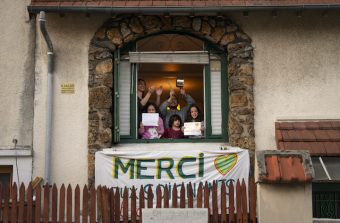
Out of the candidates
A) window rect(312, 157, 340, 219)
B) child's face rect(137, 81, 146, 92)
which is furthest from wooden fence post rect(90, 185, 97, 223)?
window rect(312, 157, 340, 219)

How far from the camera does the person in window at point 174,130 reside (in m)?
8.79

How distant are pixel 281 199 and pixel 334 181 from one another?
65.3 inches

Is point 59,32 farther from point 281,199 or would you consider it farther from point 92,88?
point 281,199

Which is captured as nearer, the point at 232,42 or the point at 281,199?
the point at 281,199

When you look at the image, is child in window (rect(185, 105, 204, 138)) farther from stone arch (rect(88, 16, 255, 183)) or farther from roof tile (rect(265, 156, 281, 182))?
roof tile (rect(265, 156, 281, 182))

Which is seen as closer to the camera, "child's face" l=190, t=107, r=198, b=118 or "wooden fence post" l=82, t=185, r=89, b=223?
"wooden fence post" l=82, t=185, r=89, b=223

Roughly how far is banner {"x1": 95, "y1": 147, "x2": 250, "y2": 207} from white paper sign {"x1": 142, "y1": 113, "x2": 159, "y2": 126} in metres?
0.85

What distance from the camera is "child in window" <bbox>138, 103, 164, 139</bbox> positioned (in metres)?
8.75

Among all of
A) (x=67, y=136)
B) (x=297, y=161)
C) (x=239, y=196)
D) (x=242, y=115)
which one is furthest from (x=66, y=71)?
(x=297, y=161)

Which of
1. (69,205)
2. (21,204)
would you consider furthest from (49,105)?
(69,205)

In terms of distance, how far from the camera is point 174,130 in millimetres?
8836

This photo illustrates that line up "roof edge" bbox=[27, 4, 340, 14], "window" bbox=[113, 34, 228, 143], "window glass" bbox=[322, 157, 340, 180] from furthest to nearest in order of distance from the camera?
1. "window" bbox=[113, 34, 228, 143]
2. "roof edge" bbox=[27, 4, 340, 14]
3. "window glass" bbox=[322, 157, 340, 180]

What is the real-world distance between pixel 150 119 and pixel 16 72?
2.40 metres

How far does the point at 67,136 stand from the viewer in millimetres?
8344
